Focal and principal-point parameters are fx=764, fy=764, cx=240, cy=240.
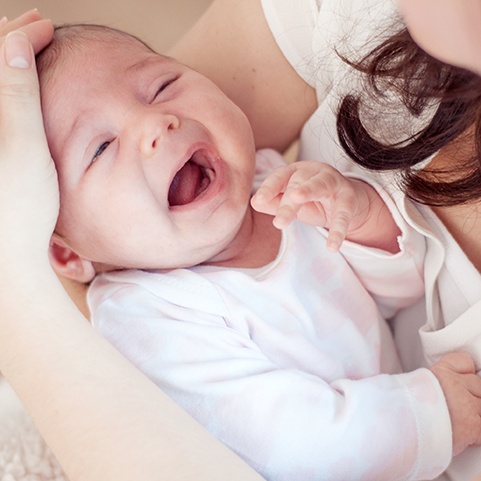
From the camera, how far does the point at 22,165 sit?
31.9 inches

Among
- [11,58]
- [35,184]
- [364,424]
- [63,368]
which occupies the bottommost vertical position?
[364,424]

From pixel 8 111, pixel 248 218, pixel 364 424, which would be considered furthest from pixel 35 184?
pixel 364 424

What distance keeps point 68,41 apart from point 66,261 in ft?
0.92

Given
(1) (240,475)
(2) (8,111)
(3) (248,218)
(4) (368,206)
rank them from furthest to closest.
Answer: (3) (248,218) → (4) (368,206) → (2) (8,111) → (1) (240,475)

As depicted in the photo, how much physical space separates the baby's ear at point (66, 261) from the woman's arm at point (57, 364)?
15 cm

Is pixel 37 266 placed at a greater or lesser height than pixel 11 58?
lesser

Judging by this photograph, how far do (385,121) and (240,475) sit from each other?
16.3 inches

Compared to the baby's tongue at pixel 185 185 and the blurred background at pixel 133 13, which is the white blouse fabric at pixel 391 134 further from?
the blurred background at pixel 133 13

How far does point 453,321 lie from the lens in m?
0.90

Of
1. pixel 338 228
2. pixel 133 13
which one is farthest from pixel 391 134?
pixel 133 13

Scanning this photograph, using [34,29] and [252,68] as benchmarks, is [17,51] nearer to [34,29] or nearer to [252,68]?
[34,29]

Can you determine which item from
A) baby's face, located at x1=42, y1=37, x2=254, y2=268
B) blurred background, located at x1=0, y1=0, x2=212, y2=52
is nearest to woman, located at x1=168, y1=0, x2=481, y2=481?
baby's face, located at x1=42, y1=37, x2=254, y2=268

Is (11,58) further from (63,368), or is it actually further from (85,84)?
(63,368)

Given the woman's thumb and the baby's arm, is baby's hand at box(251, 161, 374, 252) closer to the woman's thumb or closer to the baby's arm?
the baby's arm
